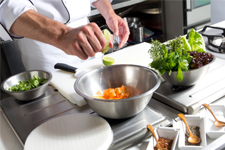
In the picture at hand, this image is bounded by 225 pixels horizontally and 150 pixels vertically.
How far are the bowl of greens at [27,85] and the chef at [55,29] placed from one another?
0.55 feet

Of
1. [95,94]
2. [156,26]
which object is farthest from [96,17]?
[95,94]

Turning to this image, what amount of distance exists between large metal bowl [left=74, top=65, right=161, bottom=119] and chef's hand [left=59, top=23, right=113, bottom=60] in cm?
14

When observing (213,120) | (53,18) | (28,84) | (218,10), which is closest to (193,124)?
(213,120)

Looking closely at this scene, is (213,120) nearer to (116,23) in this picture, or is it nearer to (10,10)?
(116,23)

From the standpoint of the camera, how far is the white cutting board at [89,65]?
1.13m

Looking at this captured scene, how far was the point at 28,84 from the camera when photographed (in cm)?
114

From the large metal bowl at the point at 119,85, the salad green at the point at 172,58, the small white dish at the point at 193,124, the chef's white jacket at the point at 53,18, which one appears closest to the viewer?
the small white dish at the point at 193,124

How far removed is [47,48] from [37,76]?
1.67ft

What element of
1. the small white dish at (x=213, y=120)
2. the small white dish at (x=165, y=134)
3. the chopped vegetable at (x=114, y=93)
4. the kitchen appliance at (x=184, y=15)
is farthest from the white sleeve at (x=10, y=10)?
the kitchen appliance at (x=184, y=15)

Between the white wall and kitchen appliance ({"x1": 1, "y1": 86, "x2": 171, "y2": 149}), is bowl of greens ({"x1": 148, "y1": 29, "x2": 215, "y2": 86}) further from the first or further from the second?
the white wall

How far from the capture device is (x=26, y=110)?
106 cm

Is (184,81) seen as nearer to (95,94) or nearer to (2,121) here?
(95,94)

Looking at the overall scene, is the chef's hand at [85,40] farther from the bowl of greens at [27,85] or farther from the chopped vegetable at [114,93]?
the bowl of greens at [27,85]

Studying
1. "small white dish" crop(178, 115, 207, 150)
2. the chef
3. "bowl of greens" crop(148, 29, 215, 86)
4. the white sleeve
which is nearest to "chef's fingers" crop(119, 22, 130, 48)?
the chef
